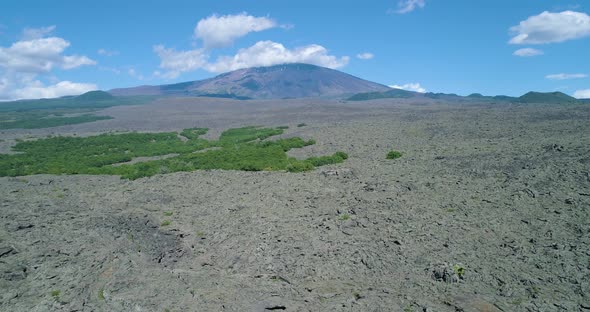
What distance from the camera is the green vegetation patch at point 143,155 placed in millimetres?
24219

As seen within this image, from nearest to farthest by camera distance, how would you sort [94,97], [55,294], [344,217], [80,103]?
[55,294]
[344,217]
[80,103]
[94,97]

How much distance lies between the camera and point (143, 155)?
32.6 m

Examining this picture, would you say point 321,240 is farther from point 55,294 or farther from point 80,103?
point 80,103

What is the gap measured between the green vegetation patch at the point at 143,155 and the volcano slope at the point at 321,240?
12.9 feet

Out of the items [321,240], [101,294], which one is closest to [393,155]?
[321,240]

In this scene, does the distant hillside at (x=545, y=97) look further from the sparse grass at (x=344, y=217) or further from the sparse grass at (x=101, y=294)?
the sparse grass at (x=101, y=294)

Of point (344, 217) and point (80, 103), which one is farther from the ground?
point (80, 103)

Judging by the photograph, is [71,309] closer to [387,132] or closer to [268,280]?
[268,280]

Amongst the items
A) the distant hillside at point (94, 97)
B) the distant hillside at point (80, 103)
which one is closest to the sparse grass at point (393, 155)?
the distant hillside at point (80, 103)

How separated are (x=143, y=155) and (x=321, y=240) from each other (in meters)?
24.5

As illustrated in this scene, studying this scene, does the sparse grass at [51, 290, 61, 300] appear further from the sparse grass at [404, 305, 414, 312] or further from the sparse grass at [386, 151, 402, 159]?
the sparse grass at [386, 151, 402, 159]

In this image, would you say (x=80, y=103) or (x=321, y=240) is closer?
(x=321, y=240)

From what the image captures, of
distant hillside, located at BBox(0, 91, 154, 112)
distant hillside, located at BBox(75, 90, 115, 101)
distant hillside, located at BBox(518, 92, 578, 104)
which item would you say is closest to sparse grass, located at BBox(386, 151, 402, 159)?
distant hillside, located at BBox(518, 92, 578, 104)

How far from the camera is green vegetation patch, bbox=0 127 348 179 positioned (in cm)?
2422
